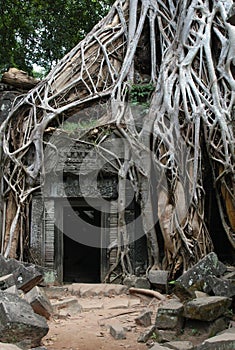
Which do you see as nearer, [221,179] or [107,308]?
[107,308]

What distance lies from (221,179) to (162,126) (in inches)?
43.1

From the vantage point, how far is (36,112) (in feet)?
21.7

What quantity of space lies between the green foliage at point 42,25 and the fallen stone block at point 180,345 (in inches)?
329

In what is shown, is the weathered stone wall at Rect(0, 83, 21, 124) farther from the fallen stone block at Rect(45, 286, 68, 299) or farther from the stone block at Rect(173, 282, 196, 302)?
the stone block at Rect(173, 282, 196, 302)

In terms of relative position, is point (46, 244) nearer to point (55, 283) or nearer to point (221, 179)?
point (55, 283)

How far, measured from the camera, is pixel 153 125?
6195mm

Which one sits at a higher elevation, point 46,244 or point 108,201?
point 108,201

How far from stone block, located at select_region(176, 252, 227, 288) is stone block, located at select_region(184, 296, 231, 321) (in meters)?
0.33

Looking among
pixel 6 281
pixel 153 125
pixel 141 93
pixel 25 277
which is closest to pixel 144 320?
pixel 25 277

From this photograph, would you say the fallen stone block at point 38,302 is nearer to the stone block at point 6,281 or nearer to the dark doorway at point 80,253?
the stone block at point 6,281

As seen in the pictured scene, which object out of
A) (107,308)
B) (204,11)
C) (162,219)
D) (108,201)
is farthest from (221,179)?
(204,11)

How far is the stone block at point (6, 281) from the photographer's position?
422 cm

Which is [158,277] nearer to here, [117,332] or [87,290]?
[87,290]

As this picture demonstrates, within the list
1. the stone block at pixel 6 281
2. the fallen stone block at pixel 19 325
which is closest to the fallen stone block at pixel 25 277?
the stone block at pixel 6 281
